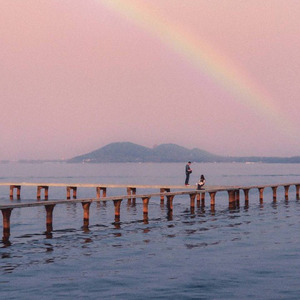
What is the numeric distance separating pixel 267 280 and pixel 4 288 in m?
8.17

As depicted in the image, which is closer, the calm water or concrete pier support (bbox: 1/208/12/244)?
the calm water

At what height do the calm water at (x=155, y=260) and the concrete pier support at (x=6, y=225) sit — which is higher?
the concrete pier support at (x=6, y=225)

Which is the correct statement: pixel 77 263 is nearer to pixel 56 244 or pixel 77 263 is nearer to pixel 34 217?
pixel 56 244

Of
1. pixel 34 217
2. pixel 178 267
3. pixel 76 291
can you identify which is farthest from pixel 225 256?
pixel 34 217

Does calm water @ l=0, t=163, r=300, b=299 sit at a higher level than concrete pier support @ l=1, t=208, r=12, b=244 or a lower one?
lower

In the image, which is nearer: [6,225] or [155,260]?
[155,260]

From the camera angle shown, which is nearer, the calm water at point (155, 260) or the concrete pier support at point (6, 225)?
the calm water at point (155, 260)

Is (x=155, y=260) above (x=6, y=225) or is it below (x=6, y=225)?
below

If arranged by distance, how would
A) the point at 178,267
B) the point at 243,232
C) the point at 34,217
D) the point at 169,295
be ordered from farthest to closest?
the point at 34,217 < the point at 243,232 < the point at 178,267 < the point at 169,295

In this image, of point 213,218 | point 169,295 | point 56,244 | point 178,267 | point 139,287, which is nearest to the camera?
point 169,295

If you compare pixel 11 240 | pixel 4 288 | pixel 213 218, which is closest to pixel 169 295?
pixel 4 288

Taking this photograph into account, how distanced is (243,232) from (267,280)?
11.7 metres

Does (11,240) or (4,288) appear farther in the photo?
(11,240)

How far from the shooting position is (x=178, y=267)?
19141 mm
